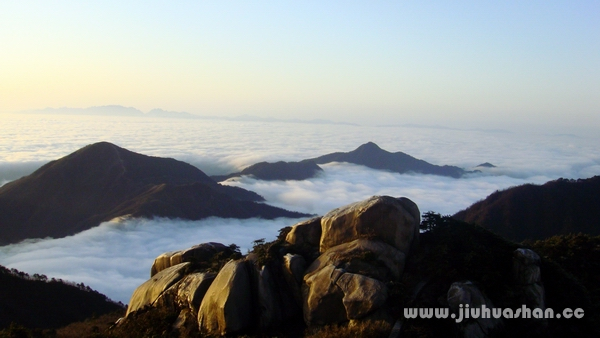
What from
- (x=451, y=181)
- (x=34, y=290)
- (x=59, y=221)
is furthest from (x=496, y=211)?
(x=451, y=181)

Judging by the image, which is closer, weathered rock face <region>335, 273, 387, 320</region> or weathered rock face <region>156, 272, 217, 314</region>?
weathered rock face <region>335, 273, 387, 320</region>

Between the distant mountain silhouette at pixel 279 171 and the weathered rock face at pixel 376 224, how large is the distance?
4468 inches

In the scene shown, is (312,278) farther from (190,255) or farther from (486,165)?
(486,165)

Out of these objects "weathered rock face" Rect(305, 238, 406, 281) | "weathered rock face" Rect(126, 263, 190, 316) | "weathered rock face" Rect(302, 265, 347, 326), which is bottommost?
"weathered rock face" Rect(126, 263, 190, 316)

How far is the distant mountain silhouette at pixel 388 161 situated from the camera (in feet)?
552

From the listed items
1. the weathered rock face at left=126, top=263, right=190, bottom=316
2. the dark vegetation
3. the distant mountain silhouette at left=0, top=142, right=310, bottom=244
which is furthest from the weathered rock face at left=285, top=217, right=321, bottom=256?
the distant mountain silhouette at left=0, top=142, right=310, bottom=244

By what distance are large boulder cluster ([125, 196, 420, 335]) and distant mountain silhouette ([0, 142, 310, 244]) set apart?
6811 centimetres

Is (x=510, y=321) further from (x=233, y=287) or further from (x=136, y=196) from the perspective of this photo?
(x=136, y=196)

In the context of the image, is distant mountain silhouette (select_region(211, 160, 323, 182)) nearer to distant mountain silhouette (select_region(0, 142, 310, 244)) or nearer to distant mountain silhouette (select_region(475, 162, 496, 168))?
distant mountain silhouette (select_region(0, 142, 310, 244))

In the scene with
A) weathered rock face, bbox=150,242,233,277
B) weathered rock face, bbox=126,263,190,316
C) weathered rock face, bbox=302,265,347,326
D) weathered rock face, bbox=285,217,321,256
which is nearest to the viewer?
weathered rock face, bbox=302,265,347,326

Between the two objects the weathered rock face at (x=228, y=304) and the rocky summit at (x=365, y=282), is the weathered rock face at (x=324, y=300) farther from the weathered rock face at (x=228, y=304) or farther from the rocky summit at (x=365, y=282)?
the weathered rock face at (x=228, y=304)

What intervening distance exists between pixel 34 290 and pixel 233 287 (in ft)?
103

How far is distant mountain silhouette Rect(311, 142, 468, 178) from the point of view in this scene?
168125 millimetres

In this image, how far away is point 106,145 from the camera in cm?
10150
